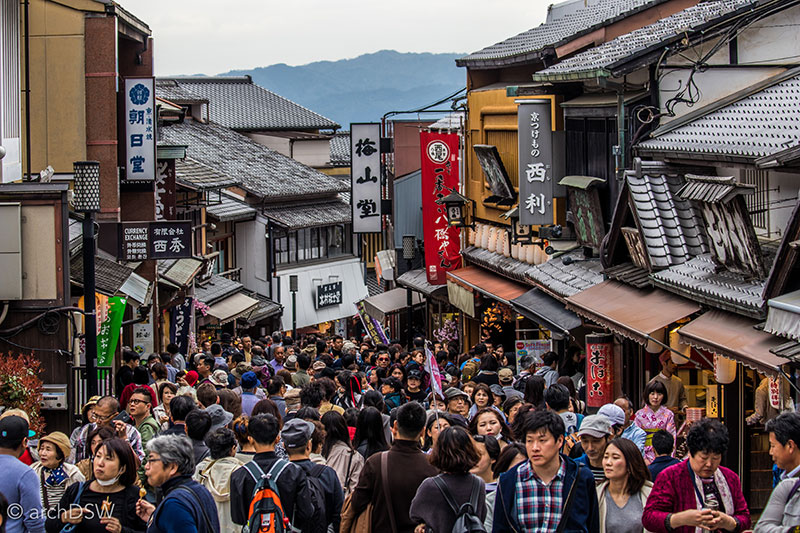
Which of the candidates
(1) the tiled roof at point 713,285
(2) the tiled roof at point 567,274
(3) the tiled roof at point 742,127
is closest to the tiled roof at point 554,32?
(2) the tiled roof at point 567,274

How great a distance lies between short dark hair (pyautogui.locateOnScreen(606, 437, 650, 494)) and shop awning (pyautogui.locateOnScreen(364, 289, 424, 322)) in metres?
29.4

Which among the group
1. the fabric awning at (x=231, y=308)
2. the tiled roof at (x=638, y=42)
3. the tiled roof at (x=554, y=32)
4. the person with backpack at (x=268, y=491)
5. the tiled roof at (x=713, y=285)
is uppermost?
the tiled roof at (x=554, y=32)

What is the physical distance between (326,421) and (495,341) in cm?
1884

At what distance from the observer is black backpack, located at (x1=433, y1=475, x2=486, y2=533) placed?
7145mm

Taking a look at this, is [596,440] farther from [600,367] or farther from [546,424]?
[600,367]

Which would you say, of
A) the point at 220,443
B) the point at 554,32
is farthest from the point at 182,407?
the point at 554,32

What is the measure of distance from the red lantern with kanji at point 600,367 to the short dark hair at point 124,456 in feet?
34.1

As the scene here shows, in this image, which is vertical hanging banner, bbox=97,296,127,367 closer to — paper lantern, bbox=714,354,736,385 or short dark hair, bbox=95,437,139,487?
paper lantern, bbox=714,354,736,385

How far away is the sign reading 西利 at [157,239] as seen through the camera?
22.1 meters

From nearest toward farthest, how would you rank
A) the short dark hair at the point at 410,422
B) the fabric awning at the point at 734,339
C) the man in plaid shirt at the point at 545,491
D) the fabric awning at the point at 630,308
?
the man in plaid shirt at the point at 545,491 < the short dark hair at the point at 410,422 < the fabric awning at the point at 734,339 < the fabric awning at the point at 630,308

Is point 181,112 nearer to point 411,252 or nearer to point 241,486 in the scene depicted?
point 411,252

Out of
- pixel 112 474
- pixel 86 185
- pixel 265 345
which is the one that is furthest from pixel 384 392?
pixel 265 345

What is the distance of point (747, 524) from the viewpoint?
7.05 m

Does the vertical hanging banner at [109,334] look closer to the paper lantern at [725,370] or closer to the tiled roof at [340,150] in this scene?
the paper lantern at [725,370]
